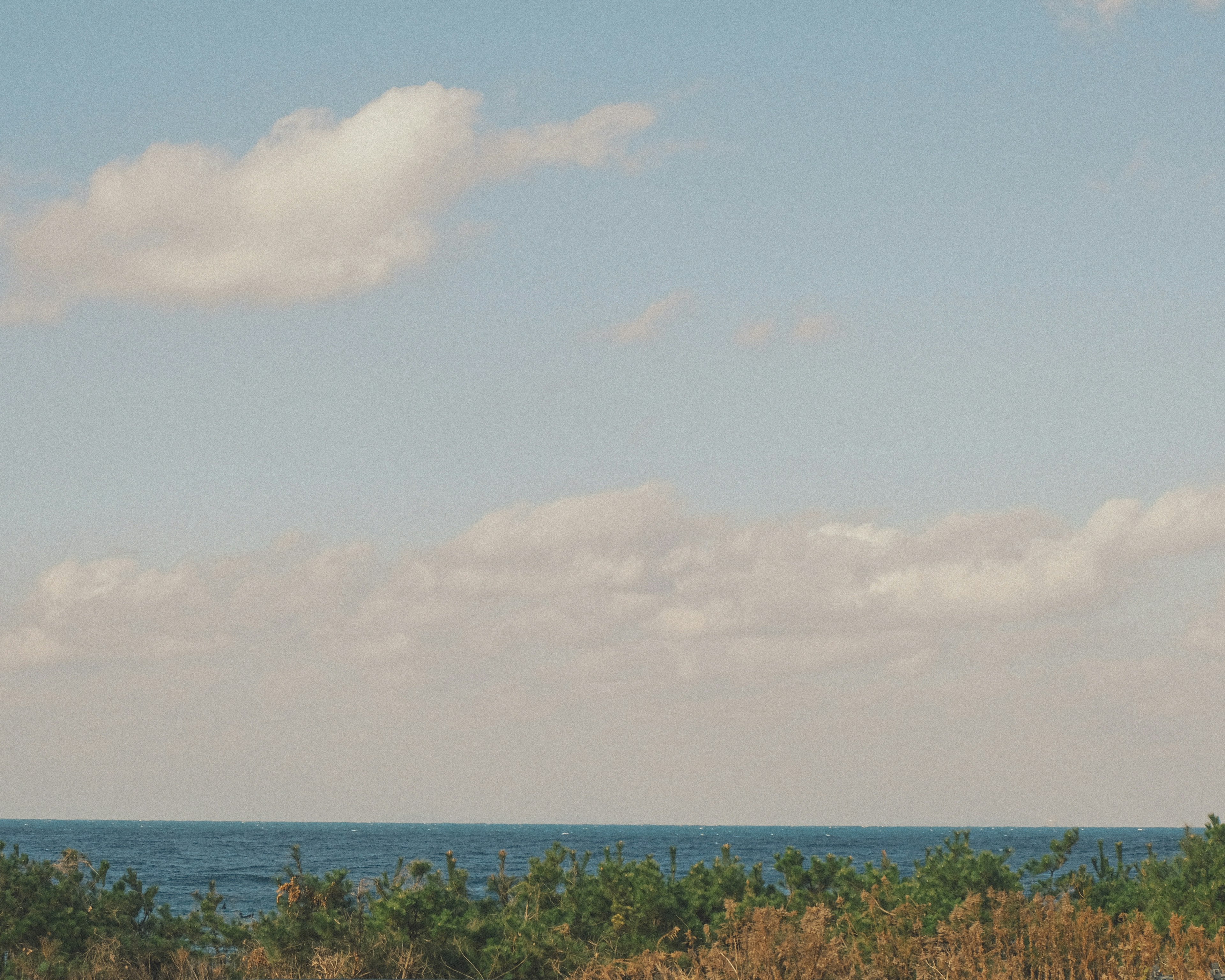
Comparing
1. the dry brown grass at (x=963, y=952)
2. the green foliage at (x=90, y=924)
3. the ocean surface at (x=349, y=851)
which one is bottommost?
the ocean surface at (x=349, y=851)

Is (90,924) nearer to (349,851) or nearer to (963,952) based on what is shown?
(963,952)

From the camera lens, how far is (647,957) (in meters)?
11.7

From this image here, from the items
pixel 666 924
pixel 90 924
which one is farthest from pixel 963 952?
pixel 90 924

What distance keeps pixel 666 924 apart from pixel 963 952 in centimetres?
505

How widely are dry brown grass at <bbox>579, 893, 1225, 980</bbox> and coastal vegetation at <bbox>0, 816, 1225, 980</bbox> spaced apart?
0.03 m

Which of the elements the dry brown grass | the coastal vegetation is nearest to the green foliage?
the coastal vegetation

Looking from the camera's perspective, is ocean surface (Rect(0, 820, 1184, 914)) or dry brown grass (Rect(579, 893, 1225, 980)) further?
ocean surface (Rect(0, 820, 1184, 914))

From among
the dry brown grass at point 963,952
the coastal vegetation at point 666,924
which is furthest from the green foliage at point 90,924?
the dry brown grass at point 963,952

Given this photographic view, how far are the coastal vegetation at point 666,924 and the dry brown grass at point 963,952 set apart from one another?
0.09 ft

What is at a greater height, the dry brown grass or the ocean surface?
the dry brown grass

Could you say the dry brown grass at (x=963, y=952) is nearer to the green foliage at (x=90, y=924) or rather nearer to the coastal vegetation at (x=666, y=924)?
the coastal vegetation at (x=666, y=924)

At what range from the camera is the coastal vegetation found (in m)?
11.0

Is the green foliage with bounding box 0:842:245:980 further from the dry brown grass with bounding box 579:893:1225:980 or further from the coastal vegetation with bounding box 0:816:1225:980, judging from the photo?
the dry brown grass with bounding box 579:893:1225:980

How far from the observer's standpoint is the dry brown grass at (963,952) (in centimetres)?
1034
